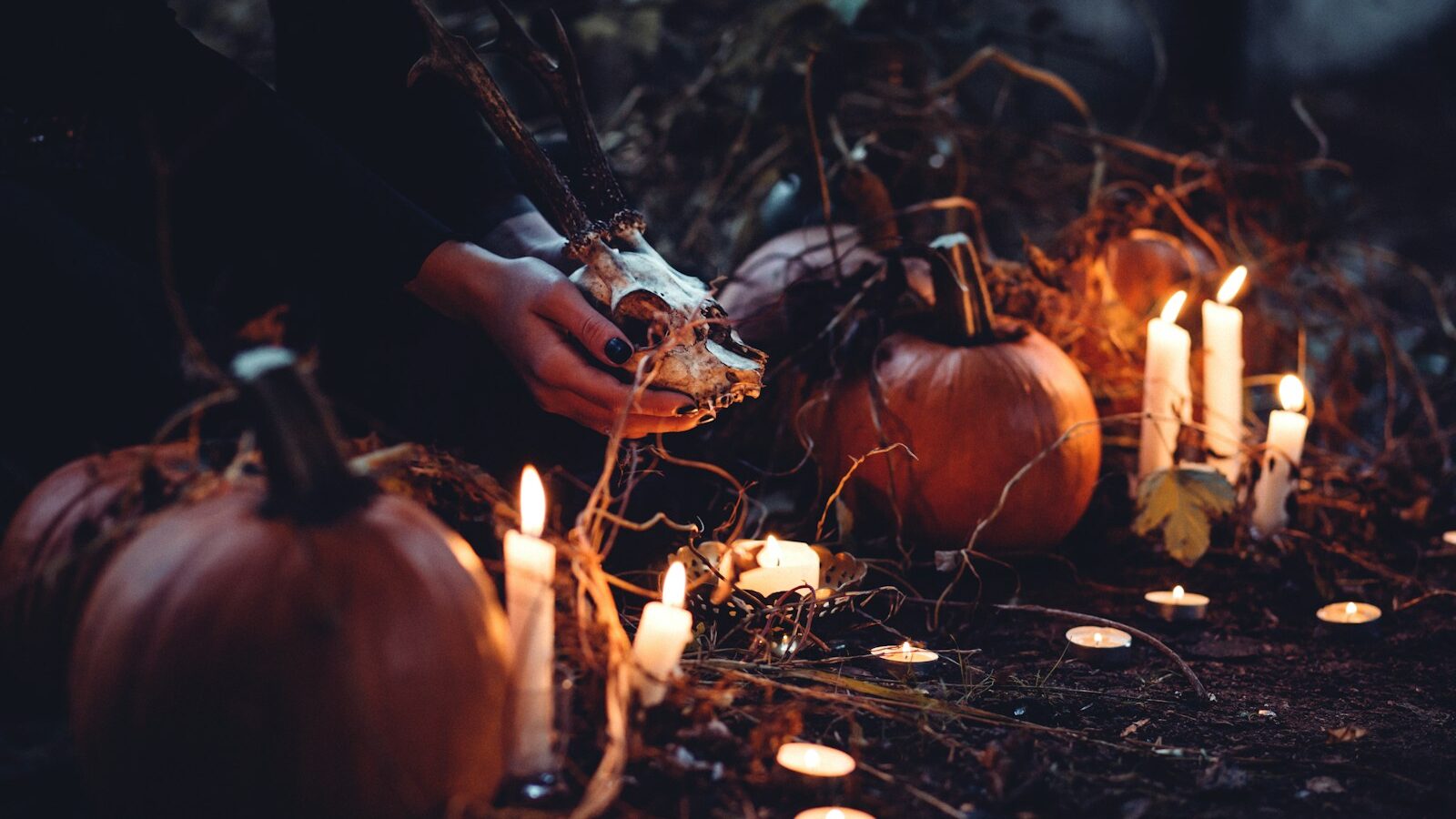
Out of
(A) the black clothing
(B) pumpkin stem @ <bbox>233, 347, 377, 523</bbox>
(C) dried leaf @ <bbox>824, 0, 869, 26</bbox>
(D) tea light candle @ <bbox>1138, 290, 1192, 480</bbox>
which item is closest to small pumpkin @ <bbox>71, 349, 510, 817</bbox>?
(B) pumpkin stem @ <bbox>233, 347, 377, 523</bbox>

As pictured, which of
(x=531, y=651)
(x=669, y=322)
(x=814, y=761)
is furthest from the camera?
(x=669, y=322)

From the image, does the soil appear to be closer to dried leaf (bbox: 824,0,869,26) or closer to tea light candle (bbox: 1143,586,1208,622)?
tea light candle (bbox: 1143,586,1208,622)

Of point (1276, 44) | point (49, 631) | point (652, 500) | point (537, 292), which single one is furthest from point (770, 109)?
point (1276, 44)

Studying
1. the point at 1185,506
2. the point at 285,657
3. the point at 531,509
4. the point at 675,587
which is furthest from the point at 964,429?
the point at 285,657

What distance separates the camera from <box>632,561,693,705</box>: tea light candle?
886 millimetres

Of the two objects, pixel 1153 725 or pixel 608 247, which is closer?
pixel 1153 725

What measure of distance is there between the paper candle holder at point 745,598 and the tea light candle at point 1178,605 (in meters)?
0.44

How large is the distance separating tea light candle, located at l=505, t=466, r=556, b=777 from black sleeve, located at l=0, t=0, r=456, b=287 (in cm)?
54

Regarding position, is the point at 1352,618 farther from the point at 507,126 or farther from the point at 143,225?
the point at 143,225

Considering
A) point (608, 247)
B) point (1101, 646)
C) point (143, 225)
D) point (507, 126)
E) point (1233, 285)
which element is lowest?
point (1101, 646)

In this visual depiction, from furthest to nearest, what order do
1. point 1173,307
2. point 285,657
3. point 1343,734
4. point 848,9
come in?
point 848,9 → point 1173,307 → point 1343,734 → point 285,657

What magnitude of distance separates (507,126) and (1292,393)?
4.20ft

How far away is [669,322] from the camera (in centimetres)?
118

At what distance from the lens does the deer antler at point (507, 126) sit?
124 cm
